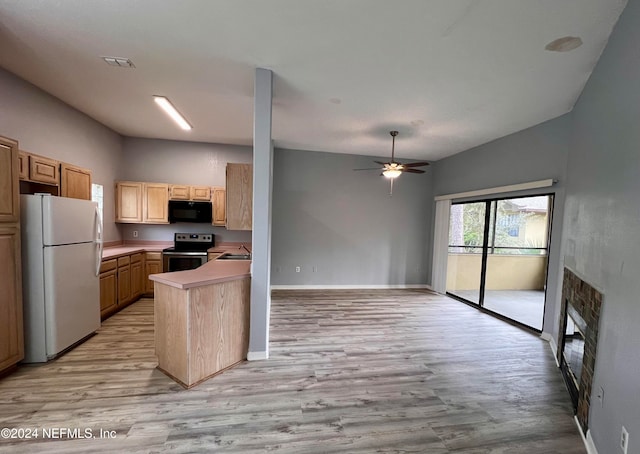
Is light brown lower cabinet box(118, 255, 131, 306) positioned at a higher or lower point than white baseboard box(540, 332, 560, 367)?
higher

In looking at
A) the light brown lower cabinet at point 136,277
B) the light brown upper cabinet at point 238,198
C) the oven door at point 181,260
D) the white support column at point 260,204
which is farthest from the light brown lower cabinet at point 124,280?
the white support column at point 260,204

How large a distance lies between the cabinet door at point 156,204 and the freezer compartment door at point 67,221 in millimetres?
1771

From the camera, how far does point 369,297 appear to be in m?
5.39

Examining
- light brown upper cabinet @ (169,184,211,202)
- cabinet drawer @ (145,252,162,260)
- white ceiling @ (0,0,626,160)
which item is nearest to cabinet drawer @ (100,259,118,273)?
cabinet drawer @ (145,252,162,260)

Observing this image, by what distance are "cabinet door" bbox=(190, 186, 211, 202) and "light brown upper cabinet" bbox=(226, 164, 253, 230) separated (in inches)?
68.2

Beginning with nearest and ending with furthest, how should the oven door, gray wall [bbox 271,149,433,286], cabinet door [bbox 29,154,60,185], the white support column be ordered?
the white support column, cabinet door [bbox 29,154,60,185], the oven door, gray wall [bbox 271,149,433,286]

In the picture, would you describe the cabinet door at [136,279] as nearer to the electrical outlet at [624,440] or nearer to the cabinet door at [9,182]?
the cabinet door at [9,182]

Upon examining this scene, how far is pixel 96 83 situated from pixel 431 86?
12.9 feet

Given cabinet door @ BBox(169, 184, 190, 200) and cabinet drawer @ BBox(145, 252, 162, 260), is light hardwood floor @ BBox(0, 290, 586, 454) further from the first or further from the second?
cabinet door @ BBox(169, 184, 190, 200)

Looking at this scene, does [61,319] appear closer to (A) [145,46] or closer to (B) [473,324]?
(A) [145,46]

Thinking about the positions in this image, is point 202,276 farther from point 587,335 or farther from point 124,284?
point 587,335

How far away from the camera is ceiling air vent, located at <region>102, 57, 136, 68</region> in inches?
99.5

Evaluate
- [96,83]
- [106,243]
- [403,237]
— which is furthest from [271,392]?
[403,237]

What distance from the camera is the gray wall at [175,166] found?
16.7ft
